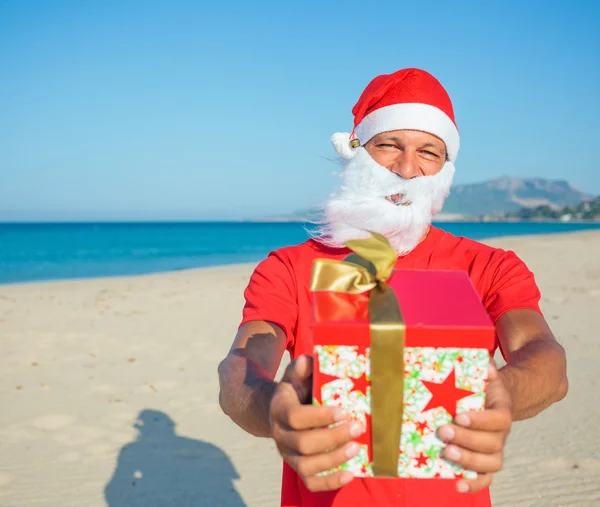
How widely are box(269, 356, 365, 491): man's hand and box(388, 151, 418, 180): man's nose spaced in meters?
1.05

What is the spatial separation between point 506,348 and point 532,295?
20 cm

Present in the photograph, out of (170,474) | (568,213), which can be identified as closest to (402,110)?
(170,474)

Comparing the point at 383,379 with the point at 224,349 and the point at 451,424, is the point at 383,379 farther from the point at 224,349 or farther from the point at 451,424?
the point at 224,349

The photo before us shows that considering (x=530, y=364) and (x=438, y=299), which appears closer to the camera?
(x=438, y=299)

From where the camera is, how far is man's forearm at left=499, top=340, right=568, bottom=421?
134cm

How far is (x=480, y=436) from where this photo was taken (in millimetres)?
1027

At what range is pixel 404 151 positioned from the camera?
210cm

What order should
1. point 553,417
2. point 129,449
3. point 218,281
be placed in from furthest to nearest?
1. point 218,281
2. point 553,417
3. point 129,449

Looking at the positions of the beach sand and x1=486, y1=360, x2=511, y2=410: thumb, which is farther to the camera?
the beach sand

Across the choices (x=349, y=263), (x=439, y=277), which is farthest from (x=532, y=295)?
(x=349, y=263)

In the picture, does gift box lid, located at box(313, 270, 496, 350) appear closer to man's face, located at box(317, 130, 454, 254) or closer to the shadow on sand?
man's face, located at box(317, 130, 454, 254)

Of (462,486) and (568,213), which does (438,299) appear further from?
(568,213)

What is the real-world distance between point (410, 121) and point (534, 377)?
40.3 inches

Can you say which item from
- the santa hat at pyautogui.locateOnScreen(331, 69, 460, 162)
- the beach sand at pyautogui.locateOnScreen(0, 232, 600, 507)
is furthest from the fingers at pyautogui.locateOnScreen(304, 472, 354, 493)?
the beach sand at pyautogui.locateOnScreen(0, 232, 600, 507)
